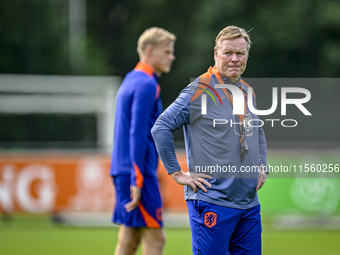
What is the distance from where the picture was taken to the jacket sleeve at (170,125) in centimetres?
300

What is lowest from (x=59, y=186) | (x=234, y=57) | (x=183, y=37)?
(x=59, y=186)

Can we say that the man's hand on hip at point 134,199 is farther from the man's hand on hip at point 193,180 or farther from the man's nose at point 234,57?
the man's nose at point 234,57

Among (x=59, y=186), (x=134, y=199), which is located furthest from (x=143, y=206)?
(x=59, y=186)

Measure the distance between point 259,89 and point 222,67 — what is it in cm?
51

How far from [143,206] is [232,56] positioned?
1.61 m

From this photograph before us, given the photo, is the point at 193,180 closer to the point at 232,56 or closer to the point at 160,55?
the point at 232,56

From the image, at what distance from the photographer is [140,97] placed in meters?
3.99

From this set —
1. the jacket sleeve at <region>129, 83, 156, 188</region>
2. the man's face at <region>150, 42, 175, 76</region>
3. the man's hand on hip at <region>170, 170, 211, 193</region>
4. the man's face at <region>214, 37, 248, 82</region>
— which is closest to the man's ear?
the man's face at <region>150, 42, 175, 76</region>

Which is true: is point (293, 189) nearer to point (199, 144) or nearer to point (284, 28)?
point (199, 144)

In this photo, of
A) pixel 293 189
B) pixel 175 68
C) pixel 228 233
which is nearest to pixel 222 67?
pixel 228 233

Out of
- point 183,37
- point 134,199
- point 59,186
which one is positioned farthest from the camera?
point 183,37

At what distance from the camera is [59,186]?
28.9 feet

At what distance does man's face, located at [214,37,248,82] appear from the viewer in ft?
9.87

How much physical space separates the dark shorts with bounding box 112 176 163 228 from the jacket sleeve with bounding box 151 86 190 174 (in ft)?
3.54
